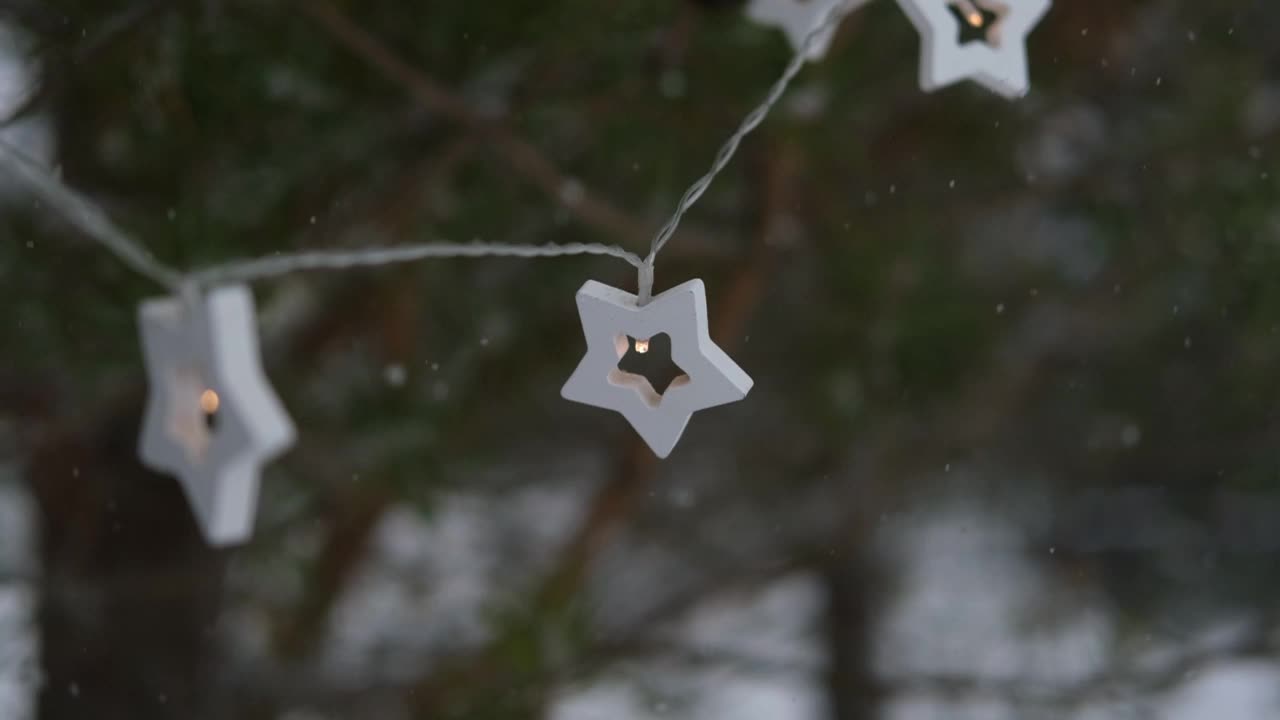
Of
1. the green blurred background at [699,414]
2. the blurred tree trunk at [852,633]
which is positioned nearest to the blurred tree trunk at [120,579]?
the green blurred background at [699,414]

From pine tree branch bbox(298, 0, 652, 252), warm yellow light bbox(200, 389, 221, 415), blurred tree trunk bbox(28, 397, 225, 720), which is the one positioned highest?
pine tree branch bbox(298, 0, 652, 252)

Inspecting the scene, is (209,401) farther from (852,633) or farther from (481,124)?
(852,633)

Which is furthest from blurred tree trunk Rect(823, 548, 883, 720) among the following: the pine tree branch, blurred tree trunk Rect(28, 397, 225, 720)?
blurred tree trunk Rect(28, 397, 225, 720)

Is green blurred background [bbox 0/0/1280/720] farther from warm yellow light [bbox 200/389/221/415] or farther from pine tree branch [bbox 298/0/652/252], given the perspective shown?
warm yellow light [bbox 200/389/221/415]

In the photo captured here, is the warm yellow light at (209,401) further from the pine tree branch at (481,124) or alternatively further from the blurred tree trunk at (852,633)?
the blurred tree trunk at (852,633)

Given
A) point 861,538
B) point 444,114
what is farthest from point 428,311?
point 861,538

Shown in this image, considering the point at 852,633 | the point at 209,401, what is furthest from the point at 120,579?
the point at 852,633
